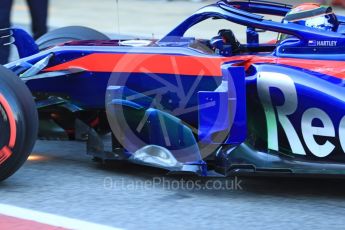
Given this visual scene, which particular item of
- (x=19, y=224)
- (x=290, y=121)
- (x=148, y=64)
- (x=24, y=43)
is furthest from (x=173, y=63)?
(x=19, y=224)

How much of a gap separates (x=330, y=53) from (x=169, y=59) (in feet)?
3.35

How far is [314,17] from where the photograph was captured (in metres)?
4.73

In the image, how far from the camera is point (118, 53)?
4.80m

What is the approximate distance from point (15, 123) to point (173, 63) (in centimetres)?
108

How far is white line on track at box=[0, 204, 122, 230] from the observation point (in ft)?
12.8

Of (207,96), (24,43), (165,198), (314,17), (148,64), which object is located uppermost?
(314,17)

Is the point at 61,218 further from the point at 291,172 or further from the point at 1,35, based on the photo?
the point at 1,35

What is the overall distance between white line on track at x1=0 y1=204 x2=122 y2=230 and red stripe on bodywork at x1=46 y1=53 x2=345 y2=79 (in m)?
1.14

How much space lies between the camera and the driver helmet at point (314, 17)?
4.73 metres

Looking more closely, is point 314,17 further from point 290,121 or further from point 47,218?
point 47,218

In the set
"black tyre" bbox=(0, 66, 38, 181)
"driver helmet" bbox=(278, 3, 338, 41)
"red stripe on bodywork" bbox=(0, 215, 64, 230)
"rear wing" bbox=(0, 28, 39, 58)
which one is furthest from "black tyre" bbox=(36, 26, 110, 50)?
"red stripe on bodywork" bbox=(0, 215, 64, 230)

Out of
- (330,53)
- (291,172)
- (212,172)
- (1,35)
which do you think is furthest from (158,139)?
Result: (1,35)

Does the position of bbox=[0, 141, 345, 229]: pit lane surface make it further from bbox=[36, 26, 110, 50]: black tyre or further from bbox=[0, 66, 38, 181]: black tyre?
bbox=[36, 26, 110, 50]: black tyre

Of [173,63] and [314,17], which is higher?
[314,17]
